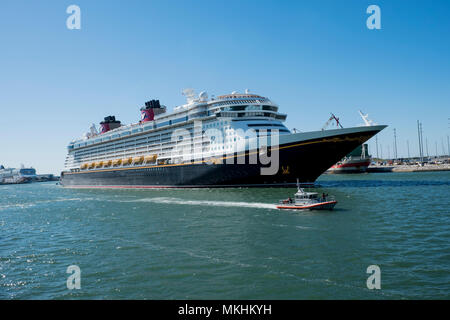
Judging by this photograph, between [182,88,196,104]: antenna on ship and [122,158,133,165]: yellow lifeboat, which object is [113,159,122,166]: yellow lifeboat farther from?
[182,88,196,104]: antenna on ship

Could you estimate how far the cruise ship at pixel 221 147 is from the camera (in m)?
39.9

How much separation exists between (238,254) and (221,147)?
31.2 metres

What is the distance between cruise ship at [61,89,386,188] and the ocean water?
1460 centimetres

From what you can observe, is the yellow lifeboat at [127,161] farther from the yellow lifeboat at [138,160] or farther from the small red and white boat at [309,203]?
the small red and white boat at [309,203]

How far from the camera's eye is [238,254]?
49.5ft

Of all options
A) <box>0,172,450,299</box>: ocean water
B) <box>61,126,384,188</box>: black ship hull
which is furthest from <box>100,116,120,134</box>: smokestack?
<box>0,172,450,299</box>: ocean water

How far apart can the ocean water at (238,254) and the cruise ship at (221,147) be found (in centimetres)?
1460

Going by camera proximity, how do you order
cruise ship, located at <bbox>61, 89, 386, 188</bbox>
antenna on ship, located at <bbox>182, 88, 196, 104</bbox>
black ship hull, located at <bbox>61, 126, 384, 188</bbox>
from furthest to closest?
1. antenna on ship, located at <bbox>182, 88, 196, 104</bbox>
2. cruise ship, located at <bbox>61, 89, 386, 188</bbox>
3. black ship hull, located at <bbox>61, 126, 384, 188</bbox>

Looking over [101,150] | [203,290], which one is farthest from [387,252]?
[101,150]

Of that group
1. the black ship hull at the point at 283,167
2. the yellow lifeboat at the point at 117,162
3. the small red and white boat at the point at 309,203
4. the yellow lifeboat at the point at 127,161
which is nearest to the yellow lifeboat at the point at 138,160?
the yellow lifeboat at the point at 127,161

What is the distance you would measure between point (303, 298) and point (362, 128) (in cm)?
3197

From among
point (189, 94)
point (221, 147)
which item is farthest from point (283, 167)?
point (189, 94)

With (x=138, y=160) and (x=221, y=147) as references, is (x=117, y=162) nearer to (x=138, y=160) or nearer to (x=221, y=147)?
(x=138, y=160)

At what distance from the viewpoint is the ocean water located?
37.4ft
